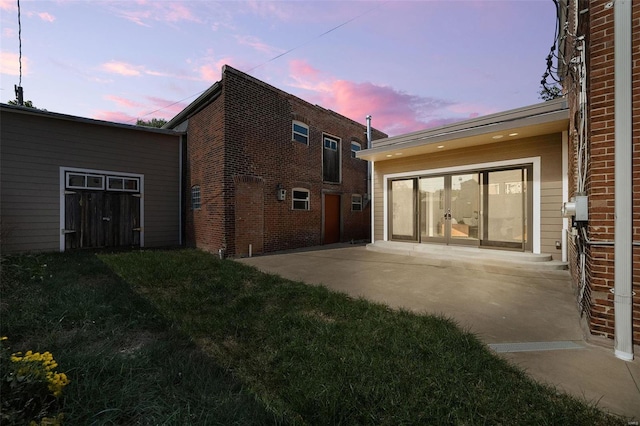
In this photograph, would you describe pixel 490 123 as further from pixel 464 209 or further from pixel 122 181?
pixel 122 181

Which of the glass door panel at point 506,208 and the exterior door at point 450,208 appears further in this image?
the exterior door at point 450,208

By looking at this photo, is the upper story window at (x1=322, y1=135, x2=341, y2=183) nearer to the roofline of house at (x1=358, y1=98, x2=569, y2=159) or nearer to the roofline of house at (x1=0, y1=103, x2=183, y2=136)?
the roofline of house at (x1=358, y1=98, x2=569, y2=159)

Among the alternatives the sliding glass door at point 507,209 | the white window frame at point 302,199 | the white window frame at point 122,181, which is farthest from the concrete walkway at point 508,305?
the white window frame at point 122,181

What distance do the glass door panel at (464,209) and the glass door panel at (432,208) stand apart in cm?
28

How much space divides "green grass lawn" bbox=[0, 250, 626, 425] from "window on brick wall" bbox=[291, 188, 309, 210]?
6183 mm

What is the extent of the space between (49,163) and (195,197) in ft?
13.5

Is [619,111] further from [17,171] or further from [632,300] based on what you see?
[17,171]

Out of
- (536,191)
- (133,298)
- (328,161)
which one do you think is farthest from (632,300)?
(328,161)

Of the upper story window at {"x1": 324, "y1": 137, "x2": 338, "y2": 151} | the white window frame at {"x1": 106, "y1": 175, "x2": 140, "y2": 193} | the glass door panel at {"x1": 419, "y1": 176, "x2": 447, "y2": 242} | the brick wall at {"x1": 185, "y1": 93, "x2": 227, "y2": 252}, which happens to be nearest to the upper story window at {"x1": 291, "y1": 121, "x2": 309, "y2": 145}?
the upper story window at {"x1": 324, "y1": 137, "x2": 338, "y2": 151}

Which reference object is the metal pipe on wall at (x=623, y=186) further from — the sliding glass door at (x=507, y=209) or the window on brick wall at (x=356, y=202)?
the window on brick wall at (x=356, y=202)

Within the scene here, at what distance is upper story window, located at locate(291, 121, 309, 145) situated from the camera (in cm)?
1064

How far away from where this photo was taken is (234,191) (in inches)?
338

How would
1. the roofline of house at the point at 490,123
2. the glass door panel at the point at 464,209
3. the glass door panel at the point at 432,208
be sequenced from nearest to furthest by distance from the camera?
the roofline of house at the point at 490,123, the glass door panel at the point at 464,209, the glass door panel at the point at 432,208

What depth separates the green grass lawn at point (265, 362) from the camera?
6.17 ft
